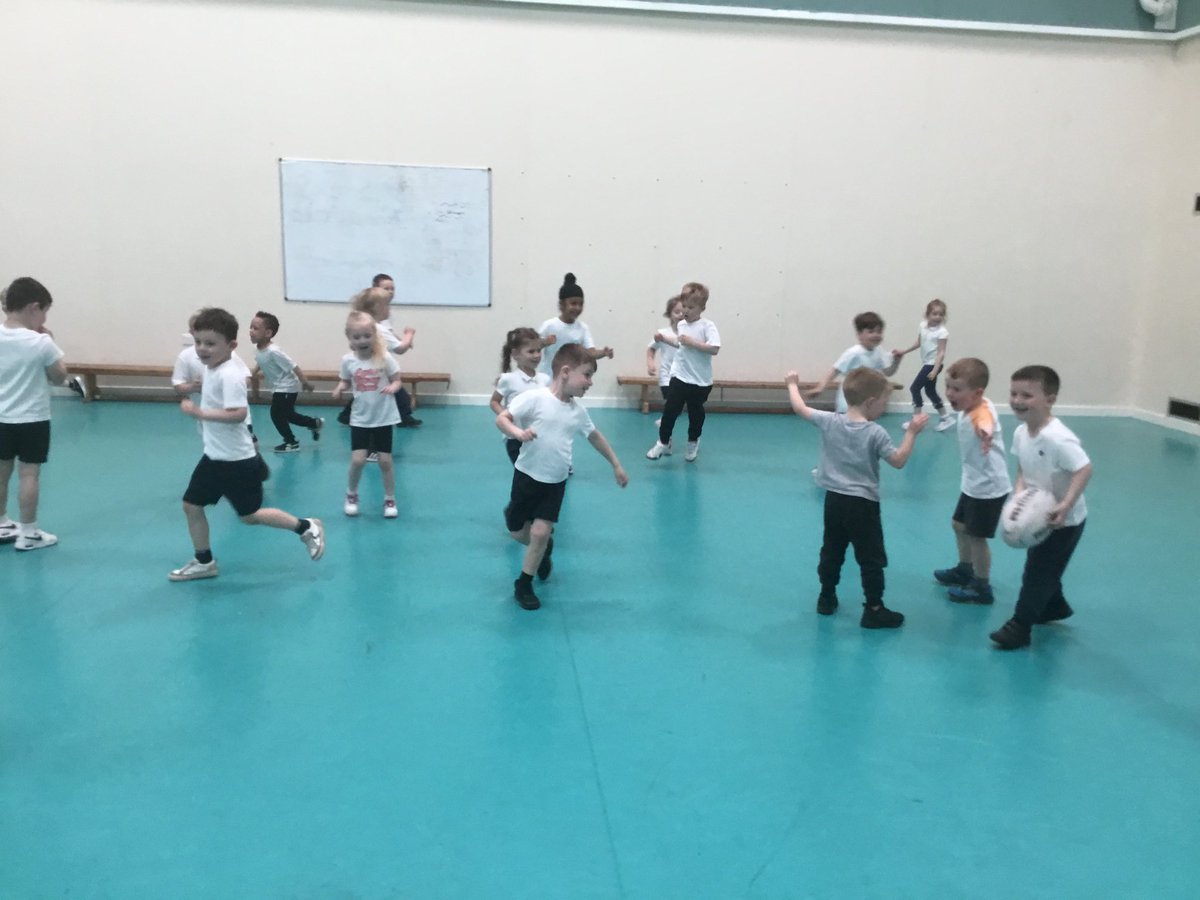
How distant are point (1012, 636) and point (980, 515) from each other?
0.70m

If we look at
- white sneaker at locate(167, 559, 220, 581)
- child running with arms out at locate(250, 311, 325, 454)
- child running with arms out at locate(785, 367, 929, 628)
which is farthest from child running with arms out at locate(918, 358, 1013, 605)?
child running with arms out at locate(250, 311, 325, 454)

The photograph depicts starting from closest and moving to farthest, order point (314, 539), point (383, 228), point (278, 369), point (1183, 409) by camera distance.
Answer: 1. point (314, 539)
2. point (278, 369)
3. point (383, 228)
4. point (1183, 409)

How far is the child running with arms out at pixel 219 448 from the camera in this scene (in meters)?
4.57

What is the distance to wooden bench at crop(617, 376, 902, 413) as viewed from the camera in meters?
10.6

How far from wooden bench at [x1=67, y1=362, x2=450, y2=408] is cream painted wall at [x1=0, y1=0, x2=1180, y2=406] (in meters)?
0.23

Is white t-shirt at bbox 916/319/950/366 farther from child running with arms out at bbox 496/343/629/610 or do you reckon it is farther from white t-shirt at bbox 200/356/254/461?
white t-shirt at bbox 200/356/254/461

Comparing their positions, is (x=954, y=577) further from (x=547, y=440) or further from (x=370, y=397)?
(x=370, y=397)

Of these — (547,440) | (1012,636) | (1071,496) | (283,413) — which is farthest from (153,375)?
(1071,496)

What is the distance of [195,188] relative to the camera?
1008cm

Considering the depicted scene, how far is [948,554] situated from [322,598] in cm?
376

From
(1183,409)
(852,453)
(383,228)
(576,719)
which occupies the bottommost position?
(576,719)

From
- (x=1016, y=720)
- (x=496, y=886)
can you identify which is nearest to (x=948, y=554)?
(x=1016, y=720)

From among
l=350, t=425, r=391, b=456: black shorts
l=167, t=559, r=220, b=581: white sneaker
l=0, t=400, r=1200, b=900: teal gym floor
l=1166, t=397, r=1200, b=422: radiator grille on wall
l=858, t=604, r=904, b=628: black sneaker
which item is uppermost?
l=350, t=425, r=391, b=456: black shorts

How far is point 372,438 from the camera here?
6.10m
